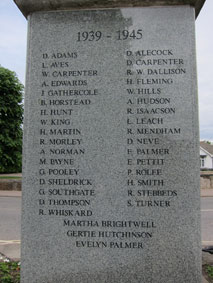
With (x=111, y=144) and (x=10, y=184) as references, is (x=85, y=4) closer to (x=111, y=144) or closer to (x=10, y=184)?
(x=111, y=144)

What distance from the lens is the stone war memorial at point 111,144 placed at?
10.4 ft

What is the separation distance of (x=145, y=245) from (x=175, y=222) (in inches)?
16.9

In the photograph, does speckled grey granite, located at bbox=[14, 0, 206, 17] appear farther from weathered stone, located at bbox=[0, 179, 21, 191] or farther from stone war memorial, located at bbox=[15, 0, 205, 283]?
weathered stone, located at bbox=[0, 179, 21, 191]

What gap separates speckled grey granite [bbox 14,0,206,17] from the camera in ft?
11.1

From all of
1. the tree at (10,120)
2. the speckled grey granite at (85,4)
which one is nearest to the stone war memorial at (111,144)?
the speckled grey granite at (85,4)

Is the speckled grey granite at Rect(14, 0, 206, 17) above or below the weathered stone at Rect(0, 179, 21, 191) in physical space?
above

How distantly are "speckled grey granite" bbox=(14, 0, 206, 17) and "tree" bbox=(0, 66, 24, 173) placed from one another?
879 inches

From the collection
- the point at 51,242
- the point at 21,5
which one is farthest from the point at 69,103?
the point at 51,242

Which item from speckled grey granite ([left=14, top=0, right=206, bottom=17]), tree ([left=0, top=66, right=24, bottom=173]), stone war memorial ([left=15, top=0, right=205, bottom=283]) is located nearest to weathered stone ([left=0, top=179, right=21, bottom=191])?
tree ([left=0, top=66, right=24, bottom=173])

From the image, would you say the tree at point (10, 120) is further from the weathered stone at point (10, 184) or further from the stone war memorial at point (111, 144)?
the stone war memorial at point (111, 144)

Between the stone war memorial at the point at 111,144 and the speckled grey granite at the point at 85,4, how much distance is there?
13mm

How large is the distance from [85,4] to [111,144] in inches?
68.9

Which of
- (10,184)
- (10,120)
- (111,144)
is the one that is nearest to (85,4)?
(111,144)

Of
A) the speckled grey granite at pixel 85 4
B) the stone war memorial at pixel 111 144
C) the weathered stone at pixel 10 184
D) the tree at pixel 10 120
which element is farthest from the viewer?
the tree at pixel 10 120
